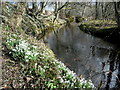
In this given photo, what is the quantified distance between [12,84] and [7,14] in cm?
630

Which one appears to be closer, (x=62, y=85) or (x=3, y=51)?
(x=62, y=85)

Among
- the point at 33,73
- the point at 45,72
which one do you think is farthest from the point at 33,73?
the point at 45,72

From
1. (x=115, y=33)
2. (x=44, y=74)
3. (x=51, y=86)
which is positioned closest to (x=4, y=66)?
(x=44, y=74)

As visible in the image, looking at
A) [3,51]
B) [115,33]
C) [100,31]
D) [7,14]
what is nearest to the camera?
[3,51]

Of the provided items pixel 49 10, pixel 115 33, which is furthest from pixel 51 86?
pixel 49 10

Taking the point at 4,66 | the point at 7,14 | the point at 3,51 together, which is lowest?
the point at 4,66

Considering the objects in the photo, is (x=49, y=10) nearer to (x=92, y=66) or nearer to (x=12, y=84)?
(x=92, y=66)

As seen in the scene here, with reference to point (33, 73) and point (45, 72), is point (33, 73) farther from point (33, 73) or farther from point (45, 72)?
point (45, 72)

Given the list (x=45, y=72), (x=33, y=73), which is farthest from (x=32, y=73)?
(x=45, y=72)

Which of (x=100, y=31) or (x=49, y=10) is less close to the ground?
(x=49, y=10)

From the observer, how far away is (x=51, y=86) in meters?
2.95

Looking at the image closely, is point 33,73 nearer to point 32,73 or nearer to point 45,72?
point 32,73

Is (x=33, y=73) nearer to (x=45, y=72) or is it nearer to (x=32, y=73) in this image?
(x=32, y=73)

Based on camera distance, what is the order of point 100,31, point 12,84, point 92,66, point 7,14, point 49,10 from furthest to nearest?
point 49,10
point 100,31
point 7,14
point 92,66
point 12,84
